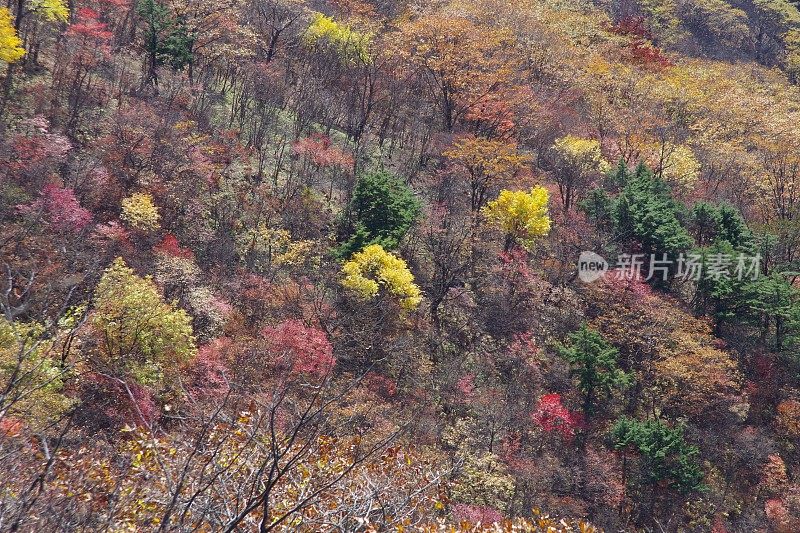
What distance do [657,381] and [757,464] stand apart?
16.2ft

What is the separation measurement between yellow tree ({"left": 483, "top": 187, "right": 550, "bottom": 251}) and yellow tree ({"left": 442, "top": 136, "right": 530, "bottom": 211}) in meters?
1.86

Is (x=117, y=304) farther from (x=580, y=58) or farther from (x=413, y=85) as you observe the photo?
(x=580, y=58)

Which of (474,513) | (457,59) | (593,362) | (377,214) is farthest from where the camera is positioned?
(457,59)

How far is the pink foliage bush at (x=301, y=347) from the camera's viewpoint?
19.5 m

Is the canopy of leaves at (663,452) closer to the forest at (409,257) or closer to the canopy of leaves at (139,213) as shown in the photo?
the forest at (409,257)

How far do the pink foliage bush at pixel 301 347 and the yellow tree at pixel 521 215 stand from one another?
11.4 meters

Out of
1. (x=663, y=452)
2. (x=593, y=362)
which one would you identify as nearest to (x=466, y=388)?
(x=593, y=362)

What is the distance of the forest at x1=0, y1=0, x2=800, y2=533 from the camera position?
1842 cm

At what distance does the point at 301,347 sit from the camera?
1977 centimetres

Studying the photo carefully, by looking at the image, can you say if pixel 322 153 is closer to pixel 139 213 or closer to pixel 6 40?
pixel 139 213

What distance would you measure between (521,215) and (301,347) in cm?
1290

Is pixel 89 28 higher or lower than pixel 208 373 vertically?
higher

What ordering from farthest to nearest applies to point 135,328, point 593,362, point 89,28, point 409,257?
point 89,28 → point 409,257 → point 593,362 → point 135,328

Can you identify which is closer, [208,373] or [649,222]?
[208,373]
